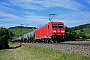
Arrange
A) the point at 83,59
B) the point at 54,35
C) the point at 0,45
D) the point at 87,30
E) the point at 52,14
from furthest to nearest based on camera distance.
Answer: the point at 87,30, the point at 0,45, the point at 52,14, the point at 54,35, the point at 83,59

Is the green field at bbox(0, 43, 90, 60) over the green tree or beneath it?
beneath

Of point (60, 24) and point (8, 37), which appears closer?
point (60, 24)

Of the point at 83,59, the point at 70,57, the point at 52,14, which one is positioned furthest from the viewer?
the point at 52,14

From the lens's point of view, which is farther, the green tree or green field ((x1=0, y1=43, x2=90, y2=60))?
the green tree

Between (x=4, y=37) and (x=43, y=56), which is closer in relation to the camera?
(x=43, y=56)

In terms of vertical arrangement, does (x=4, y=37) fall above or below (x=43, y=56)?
above

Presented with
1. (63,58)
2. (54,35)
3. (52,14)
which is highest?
(52,14)

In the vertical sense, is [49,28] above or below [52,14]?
below

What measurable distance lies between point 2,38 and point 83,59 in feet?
209

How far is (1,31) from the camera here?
77500 mm

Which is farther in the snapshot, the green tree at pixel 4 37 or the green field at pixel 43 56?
the green tree at pixel 4 37

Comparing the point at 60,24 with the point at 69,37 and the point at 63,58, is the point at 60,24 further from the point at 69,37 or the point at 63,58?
the point at 69,37

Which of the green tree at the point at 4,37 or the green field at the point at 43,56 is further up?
the green tree at the point at 4,37

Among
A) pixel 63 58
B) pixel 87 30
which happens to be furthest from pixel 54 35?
pixel 87 30
